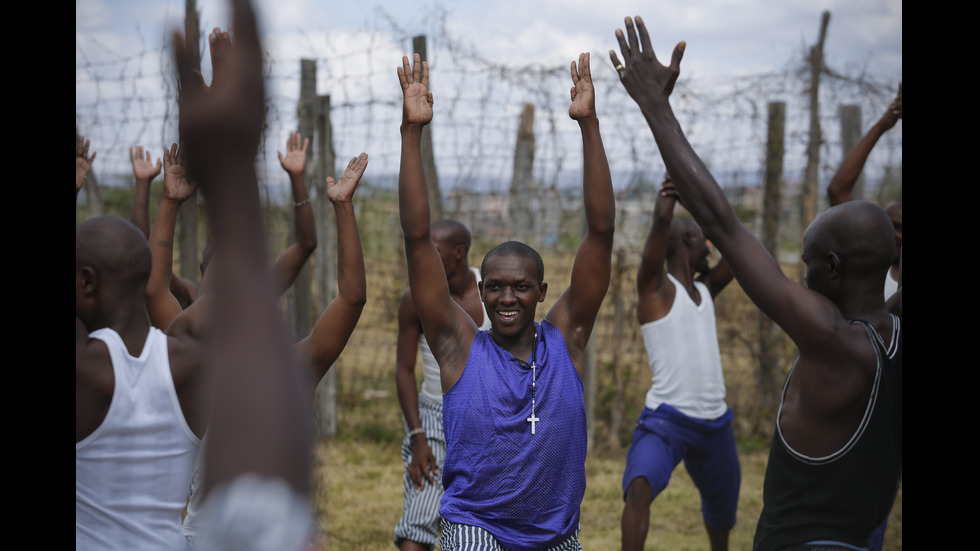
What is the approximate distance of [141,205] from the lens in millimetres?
4098

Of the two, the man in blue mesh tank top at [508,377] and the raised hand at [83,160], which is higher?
the raised hand at [83,160]

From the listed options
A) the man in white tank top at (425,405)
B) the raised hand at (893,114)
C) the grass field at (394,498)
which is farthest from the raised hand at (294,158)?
the raised hand at (893,114)

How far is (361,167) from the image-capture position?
10.7 feet

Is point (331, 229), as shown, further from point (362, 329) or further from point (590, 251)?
point (590, 251)

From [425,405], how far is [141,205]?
194 cm

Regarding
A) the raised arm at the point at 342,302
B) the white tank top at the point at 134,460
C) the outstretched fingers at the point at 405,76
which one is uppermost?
the outstretched fingers at the point at 405,76

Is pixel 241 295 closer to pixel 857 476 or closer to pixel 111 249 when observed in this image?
pixel 111 249

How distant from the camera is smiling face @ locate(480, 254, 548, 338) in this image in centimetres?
319

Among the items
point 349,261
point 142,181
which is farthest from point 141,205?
point 349,261

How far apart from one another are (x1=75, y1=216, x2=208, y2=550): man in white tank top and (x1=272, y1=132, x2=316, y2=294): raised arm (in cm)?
189

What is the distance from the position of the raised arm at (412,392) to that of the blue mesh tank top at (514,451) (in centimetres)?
141

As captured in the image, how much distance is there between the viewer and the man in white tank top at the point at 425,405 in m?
4.40

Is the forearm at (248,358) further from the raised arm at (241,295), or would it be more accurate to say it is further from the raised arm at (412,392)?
the raised arm at (412,392)

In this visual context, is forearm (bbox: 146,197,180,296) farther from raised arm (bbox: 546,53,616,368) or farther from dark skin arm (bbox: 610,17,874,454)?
dark skin arm (bbox: 610,17,874,454)
